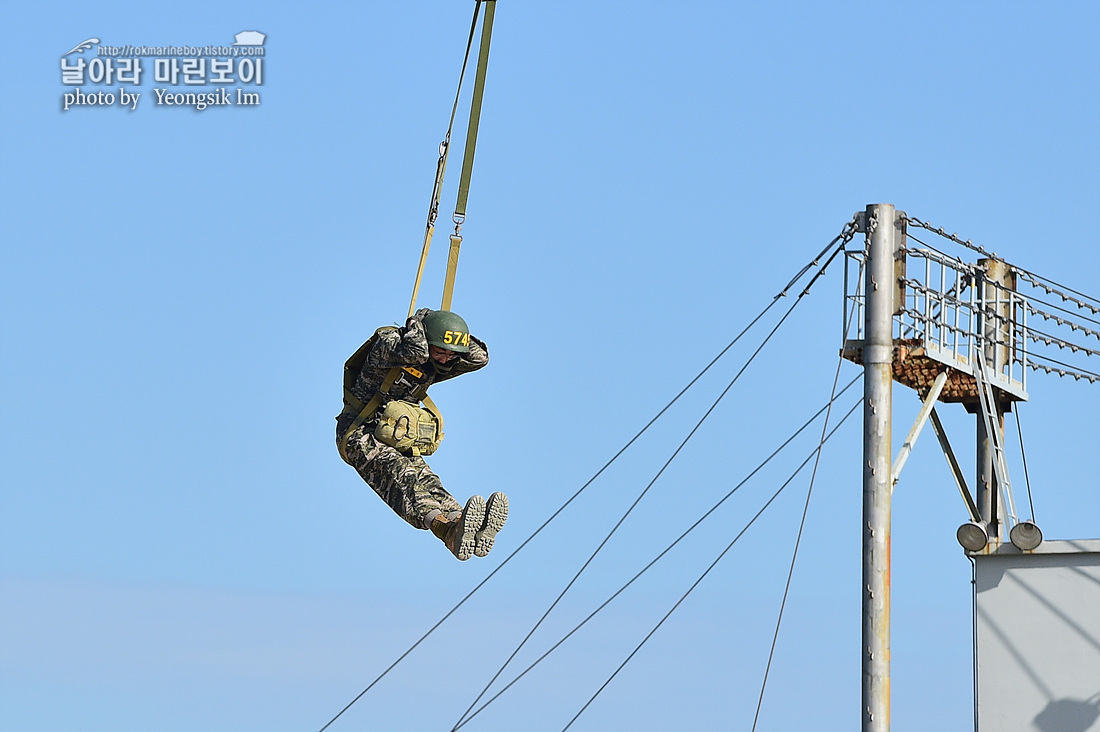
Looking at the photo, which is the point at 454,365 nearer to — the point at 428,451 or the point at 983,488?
the point at 428,451

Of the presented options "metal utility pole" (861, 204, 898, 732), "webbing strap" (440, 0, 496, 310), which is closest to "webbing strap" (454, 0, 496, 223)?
"webbing strap" (440, 0, 496, 310)

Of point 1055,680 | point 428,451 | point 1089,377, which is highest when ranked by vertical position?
point 1089,377

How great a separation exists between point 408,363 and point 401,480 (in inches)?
42.8

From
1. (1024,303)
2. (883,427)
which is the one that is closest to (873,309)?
(883,427)

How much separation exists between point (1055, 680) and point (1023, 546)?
1.37 m

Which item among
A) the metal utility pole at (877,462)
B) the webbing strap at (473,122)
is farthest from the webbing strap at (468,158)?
the metal utility pole at (877,462)

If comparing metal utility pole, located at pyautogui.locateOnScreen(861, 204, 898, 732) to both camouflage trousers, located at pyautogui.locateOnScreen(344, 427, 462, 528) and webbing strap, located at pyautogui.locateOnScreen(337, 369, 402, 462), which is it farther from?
webbing strap, located at pyautogui.locateOnScreen(337, 369, 402, 462)

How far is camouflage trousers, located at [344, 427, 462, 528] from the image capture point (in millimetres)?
21500

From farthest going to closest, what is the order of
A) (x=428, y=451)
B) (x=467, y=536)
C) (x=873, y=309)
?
(x=873, y=309)
(x=428, y=451)
(x=467, y=536)

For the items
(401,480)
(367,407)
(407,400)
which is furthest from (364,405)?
(401,480)

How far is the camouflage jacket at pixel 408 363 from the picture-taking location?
21203mm

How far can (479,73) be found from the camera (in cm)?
2128

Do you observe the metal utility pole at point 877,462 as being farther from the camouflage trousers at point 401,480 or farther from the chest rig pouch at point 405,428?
the chest rig pouch at point 405,428

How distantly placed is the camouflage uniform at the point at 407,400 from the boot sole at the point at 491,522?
70 centimetres
